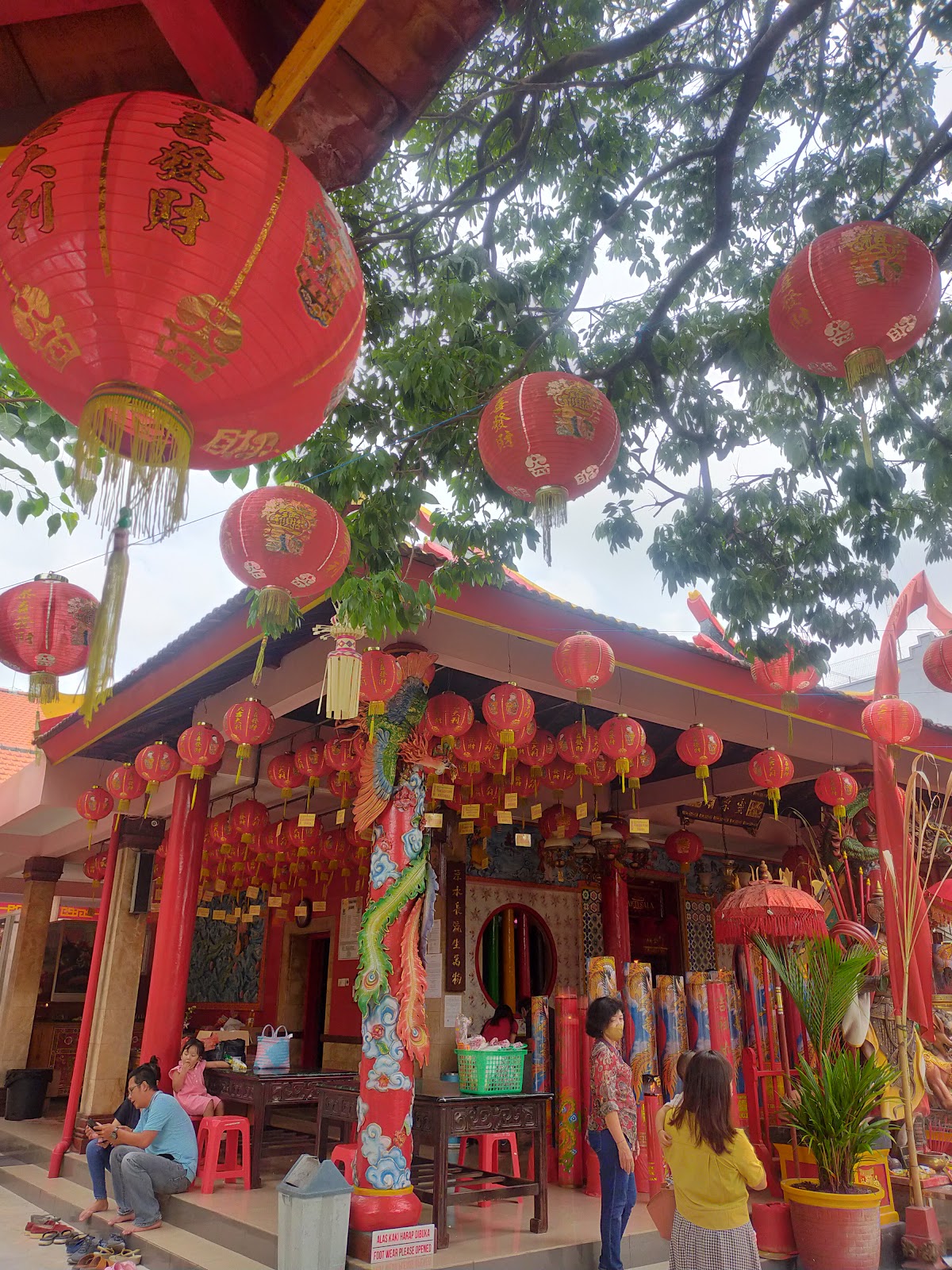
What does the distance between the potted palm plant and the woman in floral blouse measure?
1100 mm

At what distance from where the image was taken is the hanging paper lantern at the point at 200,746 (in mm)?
6836

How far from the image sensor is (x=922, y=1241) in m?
5.45

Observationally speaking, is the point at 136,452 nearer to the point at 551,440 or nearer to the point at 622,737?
the point at 551,440

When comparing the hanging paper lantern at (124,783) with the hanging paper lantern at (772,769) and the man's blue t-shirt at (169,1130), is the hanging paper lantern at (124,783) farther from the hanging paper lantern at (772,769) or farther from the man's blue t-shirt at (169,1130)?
the hanging paper lantern at (772,769)

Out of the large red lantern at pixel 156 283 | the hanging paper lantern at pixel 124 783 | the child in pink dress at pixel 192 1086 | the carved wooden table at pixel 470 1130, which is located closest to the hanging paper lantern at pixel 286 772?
the hanging paper lantern at pixel 124 783

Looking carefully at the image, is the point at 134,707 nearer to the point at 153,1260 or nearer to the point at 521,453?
the point at 153,1260

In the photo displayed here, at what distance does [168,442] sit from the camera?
1.71 m

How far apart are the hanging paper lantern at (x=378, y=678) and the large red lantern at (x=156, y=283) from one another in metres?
3.63

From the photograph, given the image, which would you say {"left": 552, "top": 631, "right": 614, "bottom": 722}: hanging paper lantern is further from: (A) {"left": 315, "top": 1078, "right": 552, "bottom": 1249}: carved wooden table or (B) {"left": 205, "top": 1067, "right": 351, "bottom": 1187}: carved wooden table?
(B) {"left": 205, "top": 1067, "right": 351, "bottom": 1187}: carved wooden table

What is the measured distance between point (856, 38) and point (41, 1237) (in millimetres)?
8787

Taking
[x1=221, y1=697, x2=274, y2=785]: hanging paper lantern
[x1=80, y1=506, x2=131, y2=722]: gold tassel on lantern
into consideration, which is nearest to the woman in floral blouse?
[x1=221, y1=697, x2=274, y2=785]: hanging paper lantern

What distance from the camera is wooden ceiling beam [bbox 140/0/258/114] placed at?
6.66 feet

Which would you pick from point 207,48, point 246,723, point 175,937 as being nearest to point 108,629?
point 207,48

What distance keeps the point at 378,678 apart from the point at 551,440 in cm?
262
